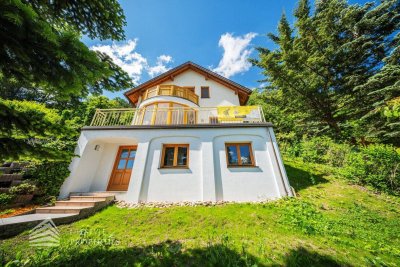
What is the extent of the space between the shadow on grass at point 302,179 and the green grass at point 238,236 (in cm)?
106

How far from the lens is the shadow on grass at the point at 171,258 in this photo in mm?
3271

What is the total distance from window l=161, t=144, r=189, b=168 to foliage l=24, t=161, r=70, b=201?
4441 millimetres

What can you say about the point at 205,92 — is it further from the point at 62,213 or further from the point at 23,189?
the point at 23,189

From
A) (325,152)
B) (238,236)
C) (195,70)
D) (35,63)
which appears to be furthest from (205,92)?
(35,63)

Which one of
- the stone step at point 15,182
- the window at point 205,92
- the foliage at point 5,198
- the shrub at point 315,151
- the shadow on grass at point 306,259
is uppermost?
the window at point 205,92

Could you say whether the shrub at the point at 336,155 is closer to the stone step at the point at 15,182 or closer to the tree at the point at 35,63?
the tree at the point at 35,63

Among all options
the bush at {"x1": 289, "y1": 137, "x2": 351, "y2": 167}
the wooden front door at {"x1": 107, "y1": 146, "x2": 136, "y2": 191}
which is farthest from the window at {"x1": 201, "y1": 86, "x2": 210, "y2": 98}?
the bush at {"x1": 289, "y1": 137, "x2": 351, "y2": 167}

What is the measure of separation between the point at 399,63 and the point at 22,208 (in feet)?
70.5

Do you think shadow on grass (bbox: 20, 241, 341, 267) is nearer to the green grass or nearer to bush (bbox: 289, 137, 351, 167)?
the green grass

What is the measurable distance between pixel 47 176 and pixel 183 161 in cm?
604

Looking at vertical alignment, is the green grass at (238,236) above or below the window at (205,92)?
below


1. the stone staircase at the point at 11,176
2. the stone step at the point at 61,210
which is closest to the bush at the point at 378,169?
the stone step at the point at 61,210

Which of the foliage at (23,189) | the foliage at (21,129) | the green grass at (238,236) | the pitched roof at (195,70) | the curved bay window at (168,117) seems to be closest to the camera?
the foliage at (21,129)

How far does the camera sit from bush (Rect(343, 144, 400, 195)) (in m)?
7.02
